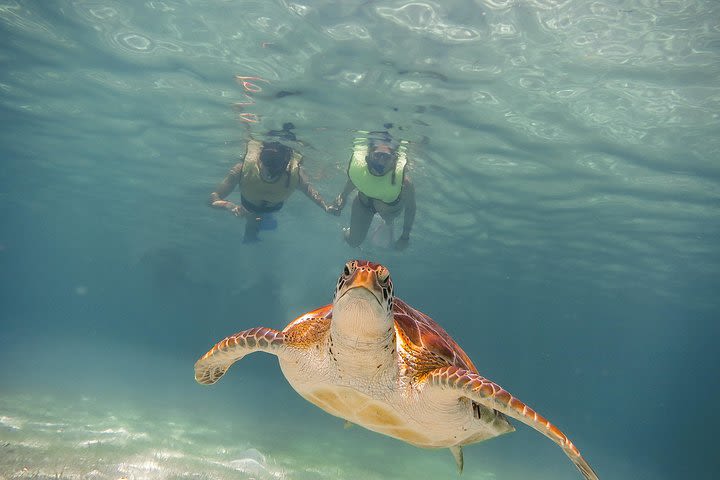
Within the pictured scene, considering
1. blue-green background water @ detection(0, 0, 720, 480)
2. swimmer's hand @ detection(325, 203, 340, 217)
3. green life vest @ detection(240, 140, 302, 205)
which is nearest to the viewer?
blue-green background water @ detection(0, 0, 720, 480)

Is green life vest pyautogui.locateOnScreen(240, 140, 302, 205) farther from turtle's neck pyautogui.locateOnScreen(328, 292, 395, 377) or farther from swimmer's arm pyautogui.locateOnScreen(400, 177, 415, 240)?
turtle's neck pyautogui.locateOnScreen(328, 292, 395, 377)

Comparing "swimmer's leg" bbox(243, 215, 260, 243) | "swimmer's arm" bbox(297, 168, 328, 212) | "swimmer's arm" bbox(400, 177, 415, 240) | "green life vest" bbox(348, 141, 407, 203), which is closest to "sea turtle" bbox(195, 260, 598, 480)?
"green life vest" bbox(348, 141, 407, 203)

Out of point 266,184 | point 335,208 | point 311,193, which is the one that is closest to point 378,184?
point 335,208

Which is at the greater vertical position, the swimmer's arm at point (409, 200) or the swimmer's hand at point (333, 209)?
the swimmer's arm at point (409, 200)

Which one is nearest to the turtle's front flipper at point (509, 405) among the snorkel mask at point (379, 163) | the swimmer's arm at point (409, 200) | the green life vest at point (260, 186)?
the snorkel mask at point (379, 163)

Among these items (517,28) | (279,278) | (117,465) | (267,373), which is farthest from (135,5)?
(279,278)

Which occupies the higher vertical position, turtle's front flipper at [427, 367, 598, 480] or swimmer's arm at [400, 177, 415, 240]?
turtle's front flipper at [427, 367, 598, 480]

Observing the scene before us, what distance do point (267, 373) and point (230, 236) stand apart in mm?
14052

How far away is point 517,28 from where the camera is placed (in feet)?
26.4

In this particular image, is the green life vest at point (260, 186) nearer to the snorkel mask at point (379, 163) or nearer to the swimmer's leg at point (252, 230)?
the swimmer's leg at point (252, 230)

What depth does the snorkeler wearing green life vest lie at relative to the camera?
11391 mm

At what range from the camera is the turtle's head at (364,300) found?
2.40 meters

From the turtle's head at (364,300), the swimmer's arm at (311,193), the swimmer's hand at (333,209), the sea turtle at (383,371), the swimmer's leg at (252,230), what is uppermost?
the turtle's head at (364,300)

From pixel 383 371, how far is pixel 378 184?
8.75m
